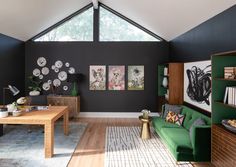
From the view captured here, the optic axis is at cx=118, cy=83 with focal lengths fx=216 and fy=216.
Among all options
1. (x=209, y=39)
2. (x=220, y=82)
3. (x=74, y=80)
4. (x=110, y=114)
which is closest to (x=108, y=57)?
(x=74, y=80)

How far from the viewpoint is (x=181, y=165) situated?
3.53 m

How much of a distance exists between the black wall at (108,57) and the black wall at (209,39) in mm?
1216

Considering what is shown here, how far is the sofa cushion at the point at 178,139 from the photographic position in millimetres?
3330

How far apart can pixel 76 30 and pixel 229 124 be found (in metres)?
5.74

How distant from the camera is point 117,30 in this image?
287 inches

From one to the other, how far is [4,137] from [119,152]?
2690 mm

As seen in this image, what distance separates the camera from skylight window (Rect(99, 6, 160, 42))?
7258 mm

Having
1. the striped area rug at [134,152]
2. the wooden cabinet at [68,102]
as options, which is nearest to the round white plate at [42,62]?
the wooden cabinet at [68,102]

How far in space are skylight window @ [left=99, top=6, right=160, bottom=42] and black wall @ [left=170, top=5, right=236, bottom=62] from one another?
1483 millimetres

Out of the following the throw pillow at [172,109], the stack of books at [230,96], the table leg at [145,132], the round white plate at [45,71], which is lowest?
the table leg at [145,132]

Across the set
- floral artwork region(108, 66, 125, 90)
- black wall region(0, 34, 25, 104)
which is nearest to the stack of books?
floral artwork region(108, 66, 125, 90)

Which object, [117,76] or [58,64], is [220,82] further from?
[58,64]

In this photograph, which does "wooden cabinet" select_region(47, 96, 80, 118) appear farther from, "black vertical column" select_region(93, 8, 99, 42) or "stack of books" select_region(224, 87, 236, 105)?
"stack of books" select_region(224, 87, 236, 105)

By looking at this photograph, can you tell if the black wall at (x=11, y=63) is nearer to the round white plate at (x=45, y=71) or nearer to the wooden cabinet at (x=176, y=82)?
the round white plate at (x=45, y=71)
